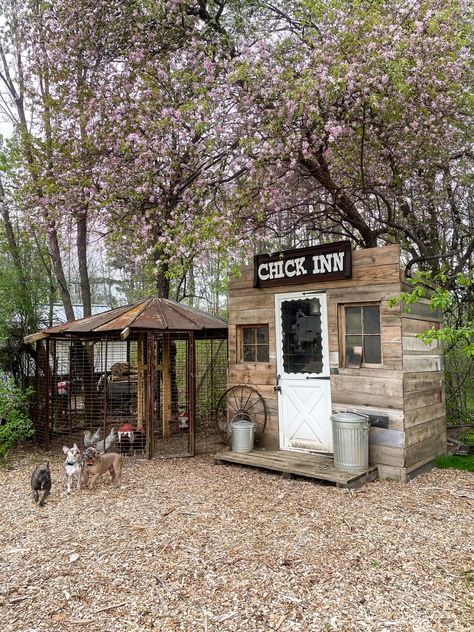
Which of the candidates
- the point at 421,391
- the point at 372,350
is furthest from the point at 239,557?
the point at 421,391

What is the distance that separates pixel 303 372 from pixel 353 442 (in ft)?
4.36

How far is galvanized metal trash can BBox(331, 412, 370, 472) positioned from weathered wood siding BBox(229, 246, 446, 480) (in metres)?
0.25

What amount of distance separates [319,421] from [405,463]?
1.28 meters

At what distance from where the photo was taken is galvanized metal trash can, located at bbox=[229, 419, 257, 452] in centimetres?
679

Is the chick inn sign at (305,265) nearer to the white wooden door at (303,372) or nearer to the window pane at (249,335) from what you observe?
the white wooden door at (303,372)

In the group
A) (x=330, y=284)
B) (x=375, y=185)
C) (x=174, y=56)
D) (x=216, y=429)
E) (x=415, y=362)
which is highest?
(x=174, y=56)

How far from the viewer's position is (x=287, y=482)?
5.73m

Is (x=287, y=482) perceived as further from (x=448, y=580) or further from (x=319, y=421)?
(x=448, y=580)

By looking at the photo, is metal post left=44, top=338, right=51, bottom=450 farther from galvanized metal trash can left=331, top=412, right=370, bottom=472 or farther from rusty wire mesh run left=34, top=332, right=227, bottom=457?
galvanized metal trash can left=331, top=412, right=370, bottom=472

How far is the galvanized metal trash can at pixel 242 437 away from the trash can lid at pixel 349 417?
1524mm

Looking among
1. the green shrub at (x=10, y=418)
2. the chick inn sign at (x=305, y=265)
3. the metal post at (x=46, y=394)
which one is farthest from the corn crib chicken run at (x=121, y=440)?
the chick inn sign at (x=305, y=265)

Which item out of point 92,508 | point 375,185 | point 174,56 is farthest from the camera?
point 375,185

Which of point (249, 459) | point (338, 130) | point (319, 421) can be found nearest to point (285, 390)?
point (319, 421)

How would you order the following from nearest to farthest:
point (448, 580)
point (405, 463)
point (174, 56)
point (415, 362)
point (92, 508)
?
point (448, 580) < point (92, 508) < point (405, 463) < point (415, 362) < point (174, 56)
